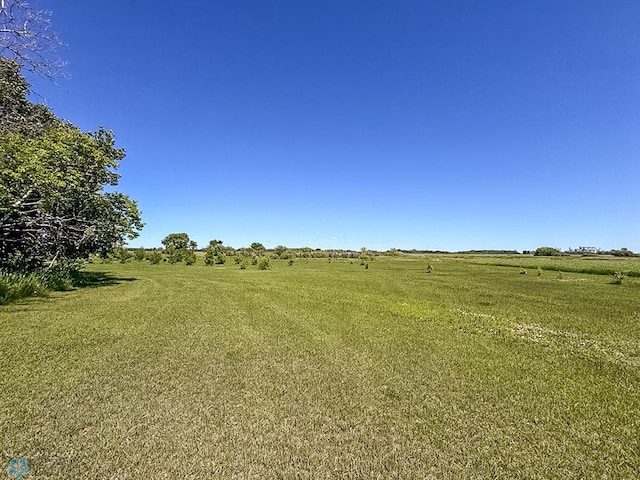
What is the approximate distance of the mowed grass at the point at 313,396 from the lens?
346 centimetres

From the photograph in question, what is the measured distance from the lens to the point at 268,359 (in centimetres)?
681

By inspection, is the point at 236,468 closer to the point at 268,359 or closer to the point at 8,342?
the point at 268,359

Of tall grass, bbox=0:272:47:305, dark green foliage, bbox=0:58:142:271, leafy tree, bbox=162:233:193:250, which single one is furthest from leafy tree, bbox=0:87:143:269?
leafy tree, bbox=162:233:193:250

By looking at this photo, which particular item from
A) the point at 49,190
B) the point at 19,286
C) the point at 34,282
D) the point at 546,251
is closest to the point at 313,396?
the point at 19,286

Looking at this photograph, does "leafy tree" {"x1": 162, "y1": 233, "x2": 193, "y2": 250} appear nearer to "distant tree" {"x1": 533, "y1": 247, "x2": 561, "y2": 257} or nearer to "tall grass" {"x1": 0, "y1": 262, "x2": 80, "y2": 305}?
"tall grass" {"x1": 0, "y1": 262, "x2": 80, "y2": 305}

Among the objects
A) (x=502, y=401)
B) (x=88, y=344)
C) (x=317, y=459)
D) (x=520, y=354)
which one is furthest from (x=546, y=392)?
(x=88, y=344)

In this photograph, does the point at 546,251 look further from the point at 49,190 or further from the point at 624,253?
the point at 49,190

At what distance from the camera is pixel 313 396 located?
509cm

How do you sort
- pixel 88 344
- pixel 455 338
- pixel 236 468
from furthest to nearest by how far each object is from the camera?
pixel 455 338 < pixel 88 344 < pixel 236 468

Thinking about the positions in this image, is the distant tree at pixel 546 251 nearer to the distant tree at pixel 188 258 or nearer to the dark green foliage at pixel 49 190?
the distant tree at pixel 188 258

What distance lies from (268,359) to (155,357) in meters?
2.24

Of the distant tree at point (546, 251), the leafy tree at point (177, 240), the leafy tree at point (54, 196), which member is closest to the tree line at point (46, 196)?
the leafy tree at point (54, 196)

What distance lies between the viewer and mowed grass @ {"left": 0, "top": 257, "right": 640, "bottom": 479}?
11.4 feet

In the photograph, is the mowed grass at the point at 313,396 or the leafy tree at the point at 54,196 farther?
the leafy tree at the point at 54,196
